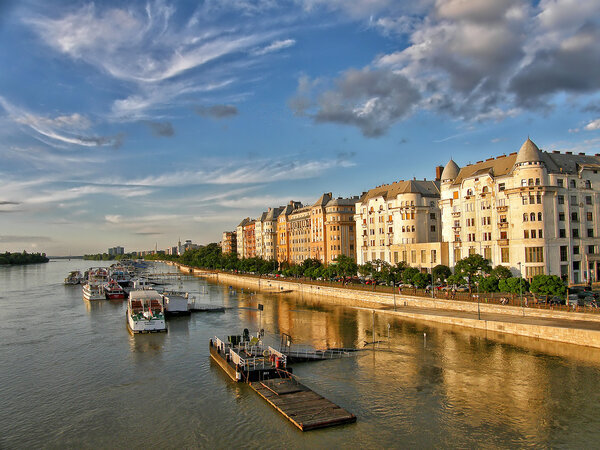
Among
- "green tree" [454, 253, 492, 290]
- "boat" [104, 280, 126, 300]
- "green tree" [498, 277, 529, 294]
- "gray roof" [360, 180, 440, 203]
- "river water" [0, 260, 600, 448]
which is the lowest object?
"river water" [0, 260, 600, 448]

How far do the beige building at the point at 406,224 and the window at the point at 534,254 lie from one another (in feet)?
64.5

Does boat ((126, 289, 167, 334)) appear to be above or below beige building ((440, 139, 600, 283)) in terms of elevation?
below

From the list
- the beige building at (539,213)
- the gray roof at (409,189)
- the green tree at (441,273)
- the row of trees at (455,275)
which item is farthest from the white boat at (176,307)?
the gray roof at (409,189)

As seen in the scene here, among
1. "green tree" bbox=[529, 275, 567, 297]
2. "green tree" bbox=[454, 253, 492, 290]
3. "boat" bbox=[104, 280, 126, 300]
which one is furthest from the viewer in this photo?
"boat" bbox=[104, 280, 126, 300]

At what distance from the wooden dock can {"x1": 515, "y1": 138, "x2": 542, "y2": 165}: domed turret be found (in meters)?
51.6

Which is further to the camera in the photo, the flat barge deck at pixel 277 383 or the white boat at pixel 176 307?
the white boat at pixel 176 307

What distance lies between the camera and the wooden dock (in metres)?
26.7

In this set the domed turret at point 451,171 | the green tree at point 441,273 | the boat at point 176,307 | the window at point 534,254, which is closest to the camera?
the window at point 534,254

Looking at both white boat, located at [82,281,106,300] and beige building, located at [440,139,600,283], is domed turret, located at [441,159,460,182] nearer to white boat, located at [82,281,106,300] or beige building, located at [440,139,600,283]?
beige building, located at [440,139,600,283]

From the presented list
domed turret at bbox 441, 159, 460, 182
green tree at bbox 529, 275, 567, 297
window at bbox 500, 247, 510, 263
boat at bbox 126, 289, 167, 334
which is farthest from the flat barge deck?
domed turret at bbox 441, 159, 460, 182

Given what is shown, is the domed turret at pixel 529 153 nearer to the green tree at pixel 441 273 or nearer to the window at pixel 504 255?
the window at pixel 504 255

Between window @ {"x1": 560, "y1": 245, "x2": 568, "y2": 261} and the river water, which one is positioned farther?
window @ {"x1": 560, "y1": 245, "x2": 568, "y2": 261}

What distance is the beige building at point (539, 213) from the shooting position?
66375 mm

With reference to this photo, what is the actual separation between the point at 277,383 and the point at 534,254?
48.8m
